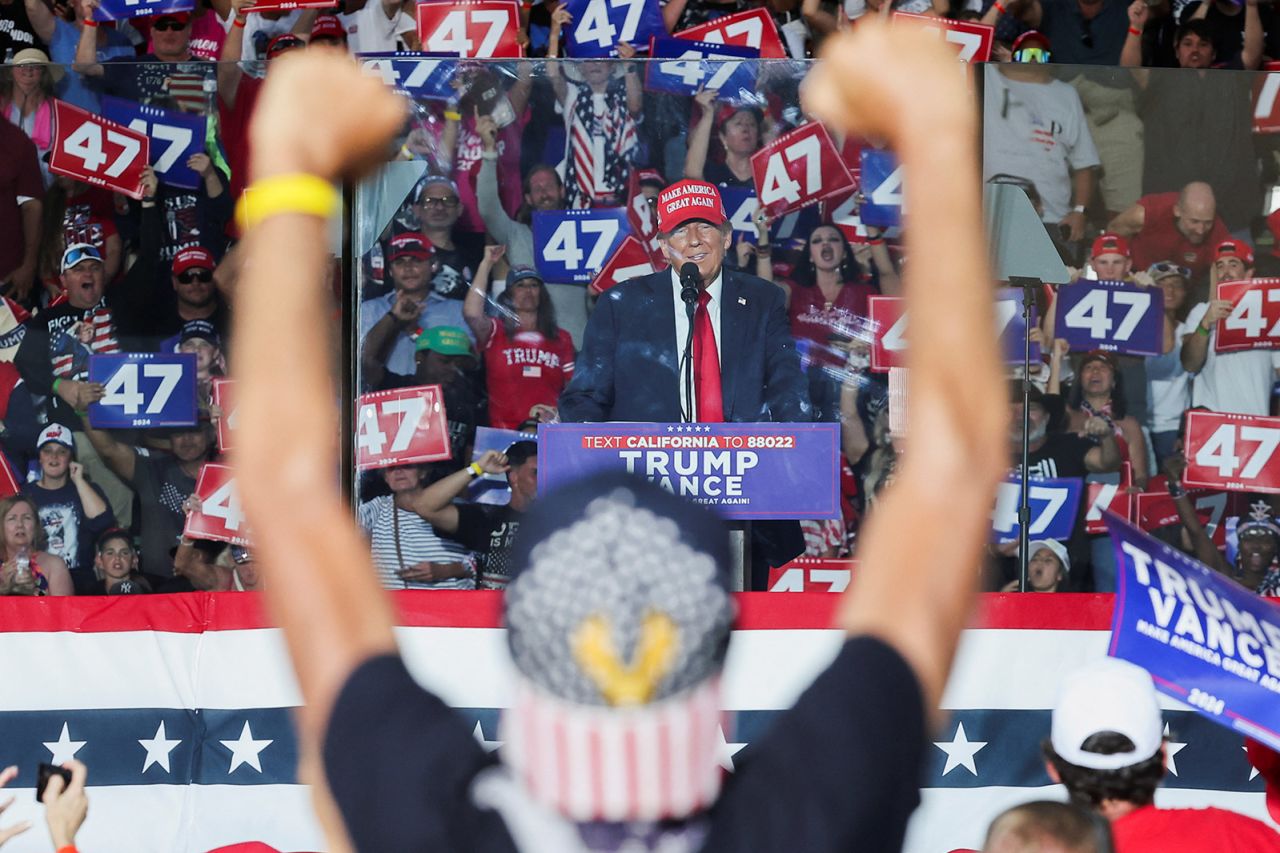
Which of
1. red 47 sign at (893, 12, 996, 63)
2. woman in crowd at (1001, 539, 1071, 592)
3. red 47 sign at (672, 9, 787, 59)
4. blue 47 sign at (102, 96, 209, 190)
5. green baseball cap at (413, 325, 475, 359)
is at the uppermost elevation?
red 47 sign at (672, 9, 787, 59)

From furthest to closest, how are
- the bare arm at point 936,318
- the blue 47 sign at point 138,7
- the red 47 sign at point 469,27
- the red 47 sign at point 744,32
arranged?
the red 47 sign at point 744,32 → the red 47 sign at point 469,27 → the blue 47 sign at point 138,7 → the bare arm at point 936,318

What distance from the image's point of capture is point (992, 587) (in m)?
6.78

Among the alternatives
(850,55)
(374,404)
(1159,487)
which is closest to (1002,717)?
(1159,487)

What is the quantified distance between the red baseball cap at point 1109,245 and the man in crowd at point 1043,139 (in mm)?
77

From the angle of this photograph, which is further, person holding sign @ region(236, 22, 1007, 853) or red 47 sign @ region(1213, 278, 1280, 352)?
red 47 sign @ region(1213, 278, 1280, 352)

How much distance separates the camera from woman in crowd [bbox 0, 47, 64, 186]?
686 cm

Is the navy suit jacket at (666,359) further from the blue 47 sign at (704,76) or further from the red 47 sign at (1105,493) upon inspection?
the red 47 sign at (1105,493)

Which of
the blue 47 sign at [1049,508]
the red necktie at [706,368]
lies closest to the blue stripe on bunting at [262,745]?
the red necktie at [706,368]

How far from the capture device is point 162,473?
681cm

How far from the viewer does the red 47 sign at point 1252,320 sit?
6926mm

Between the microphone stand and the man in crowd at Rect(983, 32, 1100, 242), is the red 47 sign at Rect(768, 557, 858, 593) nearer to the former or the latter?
the microphone stand

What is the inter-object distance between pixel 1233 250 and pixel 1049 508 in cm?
135

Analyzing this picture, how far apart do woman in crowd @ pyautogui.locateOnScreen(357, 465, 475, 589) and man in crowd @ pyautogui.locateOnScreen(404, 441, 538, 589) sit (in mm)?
39

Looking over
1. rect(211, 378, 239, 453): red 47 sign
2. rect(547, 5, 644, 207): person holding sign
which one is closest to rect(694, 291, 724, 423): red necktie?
rect(547, 5, 644, 207): person holding sign
